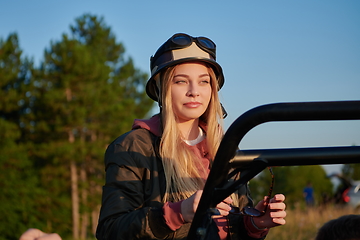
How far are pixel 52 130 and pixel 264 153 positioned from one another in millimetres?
31321

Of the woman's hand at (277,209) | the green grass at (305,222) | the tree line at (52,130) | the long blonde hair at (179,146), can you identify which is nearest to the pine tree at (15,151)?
the tree line at (52,130)

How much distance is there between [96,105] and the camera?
103ft

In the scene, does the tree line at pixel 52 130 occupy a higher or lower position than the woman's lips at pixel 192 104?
higher

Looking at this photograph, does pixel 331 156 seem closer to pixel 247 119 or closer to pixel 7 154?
pixel 247 119

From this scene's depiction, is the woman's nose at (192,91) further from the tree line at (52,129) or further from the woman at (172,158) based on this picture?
the tree line at (52,129)

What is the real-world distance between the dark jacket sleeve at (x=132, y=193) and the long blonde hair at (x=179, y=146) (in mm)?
64

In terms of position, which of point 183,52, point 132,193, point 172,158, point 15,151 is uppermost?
point 15,151

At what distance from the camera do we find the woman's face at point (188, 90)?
263 centimetres

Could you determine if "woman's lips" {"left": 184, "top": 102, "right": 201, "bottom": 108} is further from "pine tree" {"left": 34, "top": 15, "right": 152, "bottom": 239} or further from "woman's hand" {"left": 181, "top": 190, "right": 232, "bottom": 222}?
"pine tree" {"left": 34, "top": 15, "right": 152, "bottom": 239}

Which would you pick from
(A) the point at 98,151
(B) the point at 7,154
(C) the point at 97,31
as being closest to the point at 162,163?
(B) the point at 7,154

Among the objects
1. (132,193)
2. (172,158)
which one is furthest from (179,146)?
(132,193)

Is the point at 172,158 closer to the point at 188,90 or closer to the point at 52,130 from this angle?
the point at 188,90

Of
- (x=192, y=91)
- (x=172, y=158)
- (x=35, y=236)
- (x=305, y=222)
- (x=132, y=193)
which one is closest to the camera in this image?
(x=35, y=236)

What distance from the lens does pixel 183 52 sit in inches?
103
